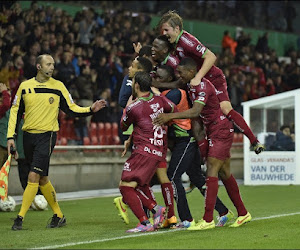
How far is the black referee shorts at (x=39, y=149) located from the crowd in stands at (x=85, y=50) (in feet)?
19.0

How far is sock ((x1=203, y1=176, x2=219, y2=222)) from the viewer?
397 inches

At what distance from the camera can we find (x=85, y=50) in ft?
74.0

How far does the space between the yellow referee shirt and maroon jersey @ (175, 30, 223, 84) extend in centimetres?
147

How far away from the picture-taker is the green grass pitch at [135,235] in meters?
8.66

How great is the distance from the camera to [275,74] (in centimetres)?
2992

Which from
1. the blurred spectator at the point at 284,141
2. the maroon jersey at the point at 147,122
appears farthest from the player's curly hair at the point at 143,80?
the blurred spectator at the point at 284,141

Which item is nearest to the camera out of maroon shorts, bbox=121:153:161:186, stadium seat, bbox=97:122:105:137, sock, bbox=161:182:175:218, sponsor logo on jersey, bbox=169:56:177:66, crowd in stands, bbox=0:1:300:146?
maroon shorts, bbox=121:153:161:186

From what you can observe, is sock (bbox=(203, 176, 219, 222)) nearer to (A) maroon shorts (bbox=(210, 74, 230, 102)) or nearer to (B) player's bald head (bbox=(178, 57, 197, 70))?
(A) maroon shorts (bbox=(210, 74, 230, 102))

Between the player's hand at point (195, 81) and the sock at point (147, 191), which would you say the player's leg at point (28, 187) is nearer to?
the sock at point (147, 191)

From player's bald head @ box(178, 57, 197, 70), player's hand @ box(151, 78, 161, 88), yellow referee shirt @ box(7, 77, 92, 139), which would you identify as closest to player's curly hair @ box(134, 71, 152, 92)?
player's hand @ box(151, 78, 161, 88)

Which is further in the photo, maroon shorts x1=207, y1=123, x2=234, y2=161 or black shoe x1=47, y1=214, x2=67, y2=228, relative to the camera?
black shoe x1=47, y1=214, x2=67, y2=228

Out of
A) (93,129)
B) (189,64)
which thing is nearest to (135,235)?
(189,64)

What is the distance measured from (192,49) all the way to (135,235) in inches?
91.9

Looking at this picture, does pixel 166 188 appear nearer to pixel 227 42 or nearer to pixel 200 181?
pixel 200 181
